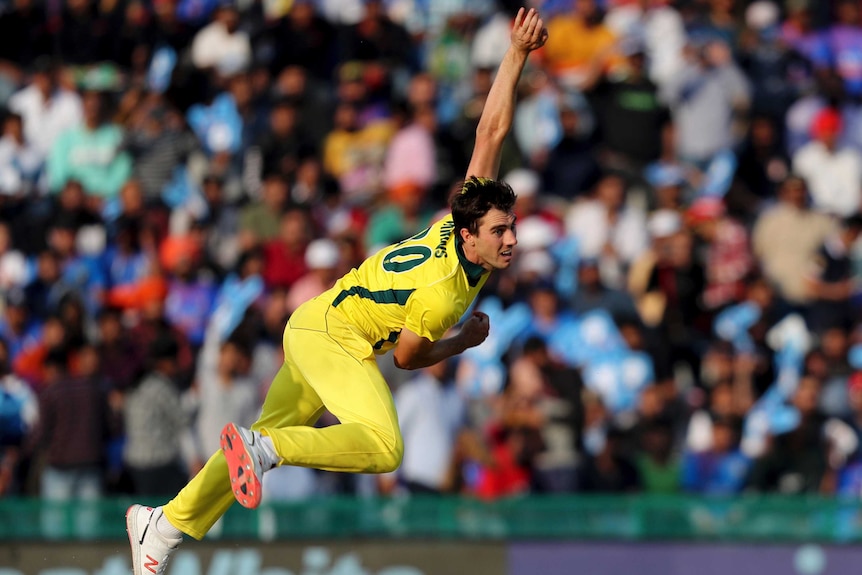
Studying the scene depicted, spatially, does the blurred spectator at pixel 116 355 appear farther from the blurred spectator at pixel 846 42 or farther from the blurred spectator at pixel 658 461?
the blurred spectator at pixel 846 42

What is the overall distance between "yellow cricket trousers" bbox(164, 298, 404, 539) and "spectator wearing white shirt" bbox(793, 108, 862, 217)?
25.9 feet

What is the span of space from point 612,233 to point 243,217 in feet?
11.9

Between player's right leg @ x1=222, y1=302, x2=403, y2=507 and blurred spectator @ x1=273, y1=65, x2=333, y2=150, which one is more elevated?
blurred spectator @ x1=273, y1=65, x2=333, y2=150

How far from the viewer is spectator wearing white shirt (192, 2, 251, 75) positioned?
18.5 m

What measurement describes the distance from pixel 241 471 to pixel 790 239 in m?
8.38

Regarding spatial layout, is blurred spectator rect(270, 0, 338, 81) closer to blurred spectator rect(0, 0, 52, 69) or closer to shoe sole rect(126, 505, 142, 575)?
blurred spectator rect(0, 0, 52, 69)

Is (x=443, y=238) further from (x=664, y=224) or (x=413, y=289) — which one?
(x=664, y=224)

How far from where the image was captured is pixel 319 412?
970 cm

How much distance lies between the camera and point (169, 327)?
49.4ft

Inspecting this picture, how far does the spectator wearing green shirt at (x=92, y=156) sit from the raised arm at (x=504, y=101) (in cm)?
884

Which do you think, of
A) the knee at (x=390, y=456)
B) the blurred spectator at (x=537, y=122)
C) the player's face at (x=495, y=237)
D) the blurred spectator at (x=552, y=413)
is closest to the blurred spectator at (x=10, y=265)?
the blurred spectator at (x=537, y=122)

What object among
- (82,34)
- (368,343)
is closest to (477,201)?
(368,343)

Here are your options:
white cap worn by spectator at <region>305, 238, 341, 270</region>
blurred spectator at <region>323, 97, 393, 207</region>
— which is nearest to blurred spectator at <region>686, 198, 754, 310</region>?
blurred spectator at <region>323, 97, 393, 207</region>

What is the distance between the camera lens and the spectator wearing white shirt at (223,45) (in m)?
18.5
